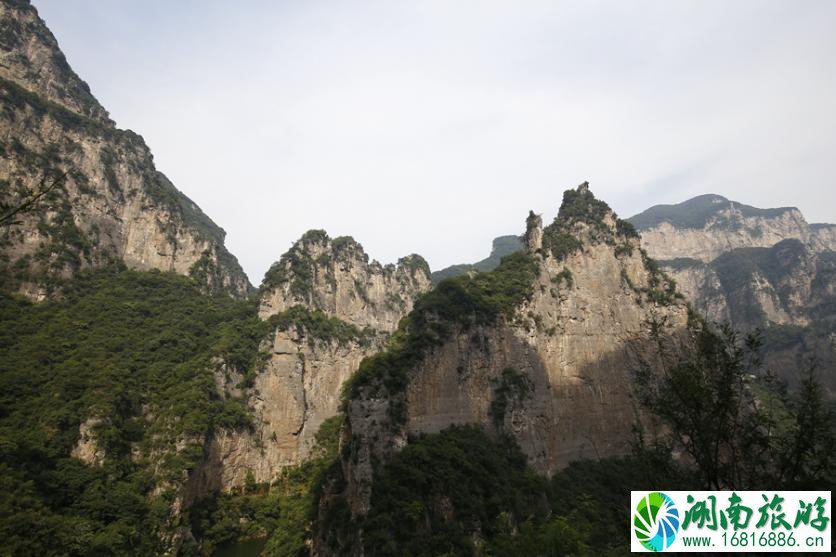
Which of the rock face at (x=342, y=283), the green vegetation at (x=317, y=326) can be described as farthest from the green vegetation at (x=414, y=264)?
the green vegetation at (x=317, y=326)

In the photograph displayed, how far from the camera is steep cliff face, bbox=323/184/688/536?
41.7 m

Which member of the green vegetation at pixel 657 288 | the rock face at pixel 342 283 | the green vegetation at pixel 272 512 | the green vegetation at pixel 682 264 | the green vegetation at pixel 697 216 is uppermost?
the green vegetation at pixel 697 216

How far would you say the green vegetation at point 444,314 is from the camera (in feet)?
141

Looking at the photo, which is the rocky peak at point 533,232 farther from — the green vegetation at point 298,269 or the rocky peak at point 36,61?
the rocky peak at point 36,61

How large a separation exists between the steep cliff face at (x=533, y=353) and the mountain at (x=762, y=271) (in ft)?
42.0

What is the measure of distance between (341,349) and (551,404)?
40370 mm

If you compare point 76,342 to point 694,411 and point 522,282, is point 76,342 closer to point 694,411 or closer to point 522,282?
point 522,282

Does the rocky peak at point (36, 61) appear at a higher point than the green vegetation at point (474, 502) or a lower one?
higher

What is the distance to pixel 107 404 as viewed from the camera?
4972 centimetres

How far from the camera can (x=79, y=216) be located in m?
74.1

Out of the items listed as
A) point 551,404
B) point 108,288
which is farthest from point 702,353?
point 108,288

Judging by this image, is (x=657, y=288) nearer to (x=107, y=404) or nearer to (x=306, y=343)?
(x=306, y=343)

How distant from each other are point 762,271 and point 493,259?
241 ft

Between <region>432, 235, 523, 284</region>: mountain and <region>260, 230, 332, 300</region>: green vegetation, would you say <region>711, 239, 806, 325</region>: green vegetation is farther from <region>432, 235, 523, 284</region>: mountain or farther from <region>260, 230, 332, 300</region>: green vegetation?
<region>260, 230, 332, 300</region>: green vegetation
